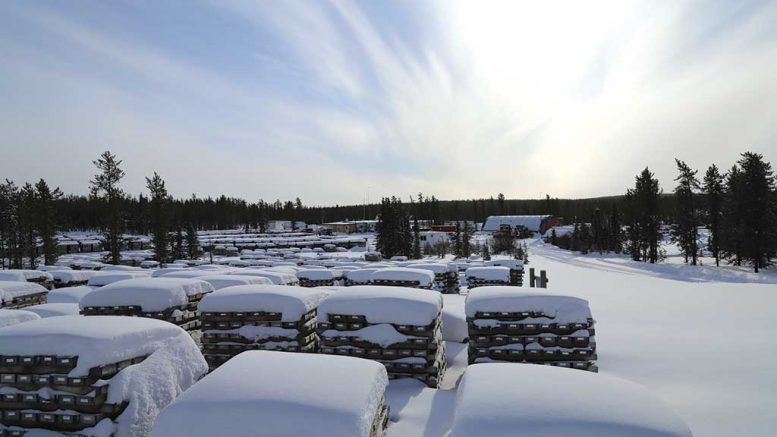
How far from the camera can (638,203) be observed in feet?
151

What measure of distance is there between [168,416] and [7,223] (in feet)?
175

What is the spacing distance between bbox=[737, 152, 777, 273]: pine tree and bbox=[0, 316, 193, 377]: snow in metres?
44.7

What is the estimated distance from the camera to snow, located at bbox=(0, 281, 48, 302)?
33.1 feet

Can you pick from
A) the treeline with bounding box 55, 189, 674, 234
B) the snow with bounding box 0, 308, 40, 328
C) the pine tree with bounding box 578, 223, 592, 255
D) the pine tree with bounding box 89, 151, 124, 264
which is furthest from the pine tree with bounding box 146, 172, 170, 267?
the pine tree with bounding box 578, 223, 592, 255

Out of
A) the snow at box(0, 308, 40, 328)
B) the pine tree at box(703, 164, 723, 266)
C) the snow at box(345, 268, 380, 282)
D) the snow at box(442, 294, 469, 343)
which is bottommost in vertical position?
the snow at box(442, 294, 469, 343)

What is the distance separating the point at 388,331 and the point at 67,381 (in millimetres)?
4275

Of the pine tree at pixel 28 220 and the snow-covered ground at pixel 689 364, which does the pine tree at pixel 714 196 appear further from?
the pine tree at pixel 28 220

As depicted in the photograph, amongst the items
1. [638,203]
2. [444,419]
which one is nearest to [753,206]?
[638,203]

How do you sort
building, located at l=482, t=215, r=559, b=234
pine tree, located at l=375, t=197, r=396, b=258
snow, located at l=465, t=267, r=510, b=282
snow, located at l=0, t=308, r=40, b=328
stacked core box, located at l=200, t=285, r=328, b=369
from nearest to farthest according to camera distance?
snow, located at l=0, t=308, r=40, b=328 → stacked core box, located at l=200, t=285, r=328, b=369 → snow, located at l=465, t=267, r=510, b=282 → pine tree, located at l=375, t=197, r=396, b=258 → building, located at l=482, t=215, r=559, b=234

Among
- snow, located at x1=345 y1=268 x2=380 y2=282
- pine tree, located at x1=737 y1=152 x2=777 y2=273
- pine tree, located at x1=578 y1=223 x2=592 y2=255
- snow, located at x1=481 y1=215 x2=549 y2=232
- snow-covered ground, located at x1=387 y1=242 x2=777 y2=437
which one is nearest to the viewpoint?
snow-covered ground, located at x1=387 y1=242 x2=777 y2=437

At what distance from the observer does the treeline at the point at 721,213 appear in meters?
34.9

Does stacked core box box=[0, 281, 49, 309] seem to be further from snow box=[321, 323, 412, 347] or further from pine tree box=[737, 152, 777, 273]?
pine tree box=[737, 152, 777, 273]

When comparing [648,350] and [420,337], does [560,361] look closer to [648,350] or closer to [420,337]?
[420,337]

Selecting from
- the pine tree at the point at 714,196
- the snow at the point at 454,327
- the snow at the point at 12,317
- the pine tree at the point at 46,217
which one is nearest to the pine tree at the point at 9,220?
the pine tree at the point at 46,217
